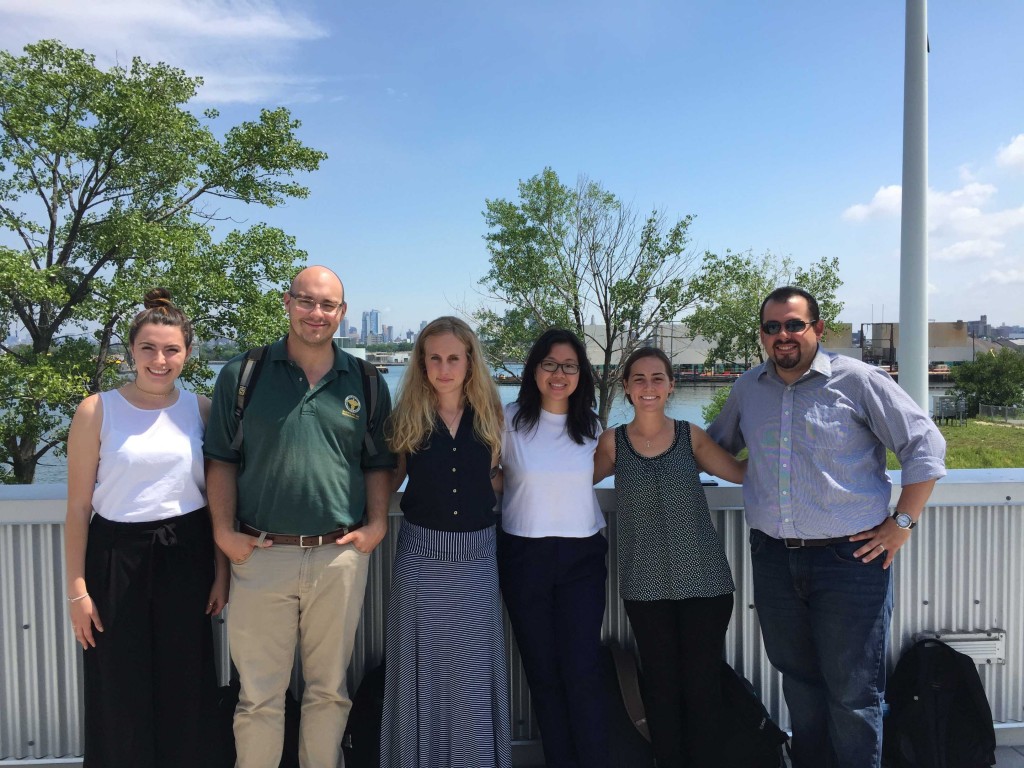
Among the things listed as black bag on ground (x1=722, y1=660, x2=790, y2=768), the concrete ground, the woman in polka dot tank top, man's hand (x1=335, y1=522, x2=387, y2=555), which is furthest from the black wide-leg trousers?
black bag on ground (x1=722, y1=660, x2=790, y2=768)

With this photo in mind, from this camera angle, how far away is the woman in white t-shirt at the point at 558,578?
2.40 m

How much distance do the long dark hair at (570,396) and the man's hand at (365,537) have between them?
2.05 ft

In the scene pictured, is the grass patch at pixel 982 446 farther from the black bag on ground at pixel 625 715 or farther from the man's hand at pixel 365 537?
the man's hand at pixel 365 537

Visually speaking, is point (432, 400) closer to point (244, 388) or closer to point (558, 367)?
point (558, 367)

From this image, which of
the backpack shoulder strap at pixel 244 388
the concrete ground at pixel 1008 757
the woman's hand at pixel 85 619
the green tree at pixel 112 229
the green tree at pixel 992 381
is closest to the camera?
the woman's hand at pixel 85 619

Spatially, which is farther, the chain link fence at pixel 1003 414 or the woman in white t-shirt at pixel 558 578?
the chain link fence at pixel 1003 414

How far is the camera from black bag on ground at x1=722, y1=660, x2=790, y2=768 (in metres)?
2.48

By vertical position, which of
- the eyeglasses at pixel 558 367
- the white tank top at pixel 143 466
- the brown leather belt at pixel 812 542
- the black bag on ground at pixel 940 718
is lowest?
the black bag on ground at pixel 940 718

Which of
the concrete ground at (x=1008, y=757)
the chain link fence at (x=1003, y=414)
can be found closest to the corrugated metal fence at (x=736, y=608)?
the concrete ground at (x=1008, y=757)

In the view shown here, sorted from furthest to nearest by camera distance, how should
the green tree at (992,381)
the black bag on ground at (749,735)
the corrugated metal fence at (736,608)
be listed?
the green tree at (992,381) < the corrugated metal fence at (736,608) < the black bag on ground at (749,735)

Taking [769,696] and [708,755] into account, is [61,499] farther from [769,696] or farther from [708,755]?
[769,696]

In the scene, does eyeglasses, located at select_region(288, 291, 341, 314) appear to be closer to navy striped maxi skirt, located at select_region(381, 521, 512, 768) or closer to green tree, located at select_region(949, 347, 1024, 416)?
navy striped maxi skirt, located at select_region(381, 521, 512, 768)

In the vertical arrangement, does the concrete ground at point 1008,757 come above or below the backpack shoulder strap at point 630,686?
below

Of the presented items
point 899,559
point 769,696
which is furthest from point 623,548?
point 899,559
